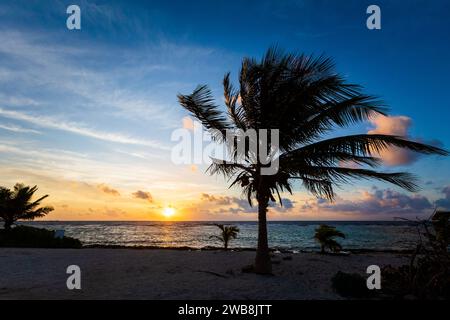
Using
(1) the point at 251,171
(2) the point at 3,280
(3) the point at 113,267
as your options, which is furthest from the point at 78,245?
(1) the point at 251,171

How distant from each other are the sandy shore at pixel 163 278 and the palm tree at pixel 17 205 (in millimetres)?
9978

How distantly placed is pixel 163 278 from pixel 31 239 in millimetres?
14128

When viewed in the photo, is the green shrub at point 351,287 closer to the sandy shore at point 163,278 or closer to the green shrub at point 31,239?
the sandy shore at point 163,278

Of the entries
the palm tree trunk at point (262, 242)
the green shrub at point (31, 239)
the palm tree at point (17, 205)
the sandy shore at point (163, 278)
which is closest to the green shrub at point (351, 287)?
the sandy shore at point (163, 278)

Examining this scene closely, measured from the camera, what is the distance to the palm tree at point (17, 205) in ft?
70.6

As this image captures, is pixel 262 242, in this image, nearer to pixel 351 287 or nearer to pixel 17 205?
pixel 351 287

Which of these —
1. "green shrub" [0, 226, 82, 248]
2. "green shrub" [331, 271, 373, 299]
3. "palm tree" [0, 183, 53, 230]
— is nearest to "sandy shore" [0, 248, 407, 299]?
"green shrub" [331, 271, 373, 299]

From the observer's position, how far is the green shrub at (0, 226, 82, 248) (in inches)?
720

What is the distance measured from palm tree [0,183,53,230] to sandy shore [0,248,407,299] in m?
9.98

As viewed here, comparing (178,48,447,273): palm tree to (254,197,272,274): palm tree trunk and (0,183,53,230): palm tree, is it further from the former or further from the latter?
(0,183,53,230): palm tree

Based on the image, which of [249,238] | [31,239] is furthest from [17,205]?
[249,238]

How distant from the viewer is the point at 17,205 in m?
22.0
